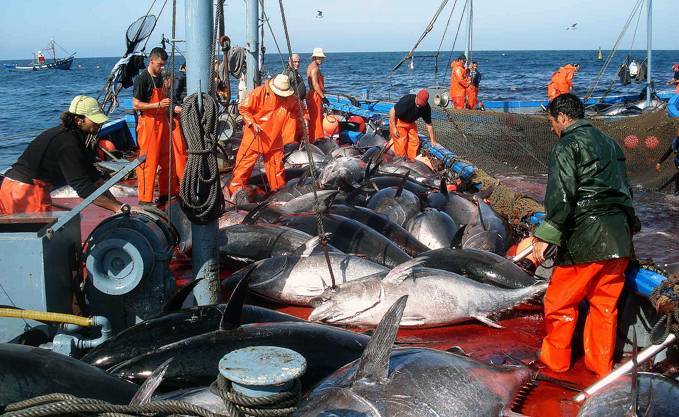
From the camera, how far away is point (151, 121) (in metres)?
7.62

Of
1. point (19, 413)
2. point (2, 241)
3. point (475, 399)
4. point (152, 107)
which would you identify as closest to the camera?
point (19, 413)

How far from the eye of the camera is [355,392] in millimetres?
2682

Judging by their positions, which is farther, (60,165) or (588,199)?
(60,165)

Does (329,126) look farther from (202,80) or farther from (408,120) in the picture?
(202,80)

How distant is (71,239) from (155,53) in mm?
3905

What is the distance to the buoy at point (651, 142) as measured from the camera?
36.0ft

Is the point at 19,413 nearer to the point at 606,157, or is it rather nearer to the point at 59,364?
the point at 59,364

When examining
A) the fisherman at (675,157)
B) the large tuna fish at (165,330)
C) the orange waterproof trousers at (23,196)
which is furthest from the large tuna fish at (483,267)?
the fisherman at (675,157)

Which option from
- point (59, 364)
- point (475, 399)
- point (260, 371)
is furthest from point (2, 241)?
point (475, 399)

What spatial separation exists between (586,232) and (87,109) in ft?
11.4

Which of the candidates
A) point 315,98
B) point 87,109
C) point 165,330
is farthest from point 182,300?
point 315,98

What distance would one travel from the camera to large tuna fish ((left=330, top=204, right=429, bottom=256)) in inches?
242

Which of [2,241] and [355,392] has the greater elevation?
[2,241]

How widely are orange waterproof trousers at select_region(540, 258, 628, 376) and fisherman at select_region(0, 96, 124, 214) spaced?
2.97 metres
